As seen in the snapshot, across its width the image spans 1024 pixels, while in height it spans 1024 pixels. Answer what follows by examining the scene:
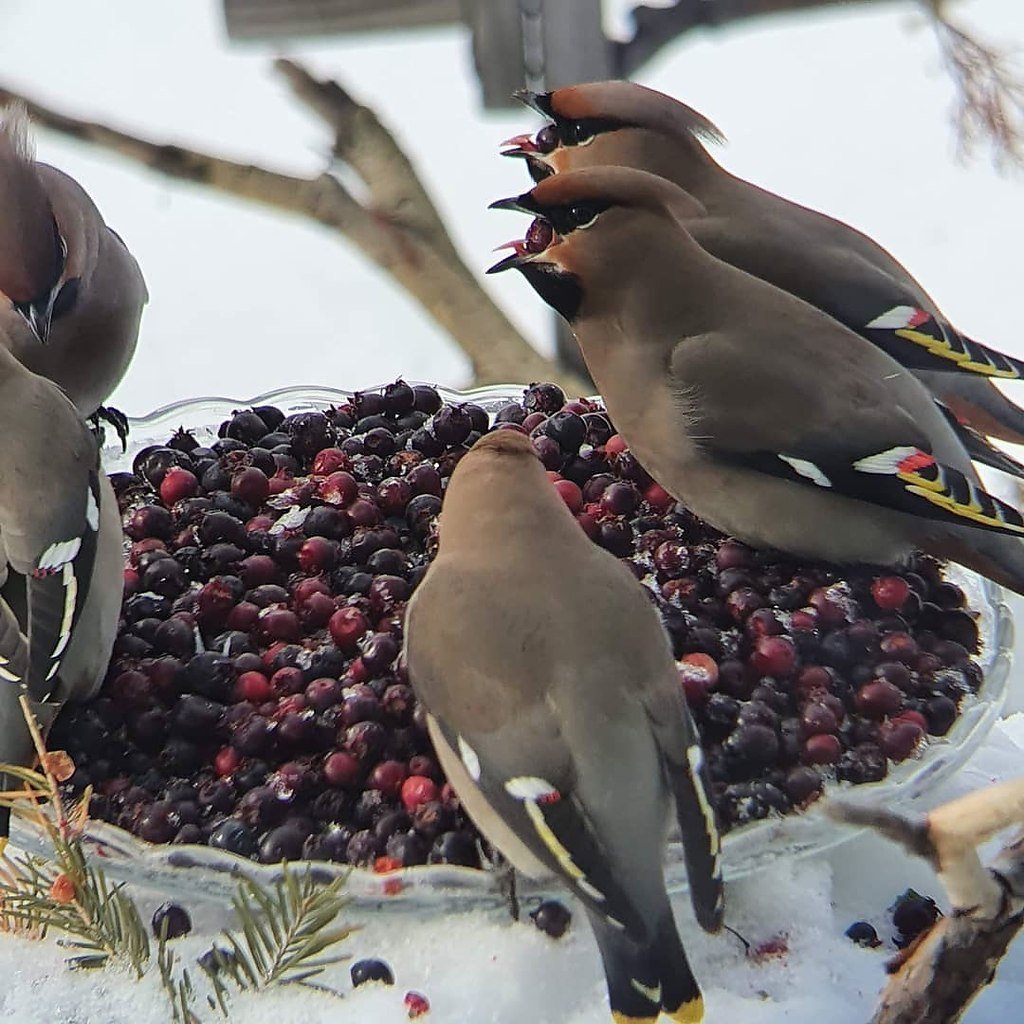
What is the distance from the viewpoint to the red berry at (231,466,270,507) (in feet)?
6.47

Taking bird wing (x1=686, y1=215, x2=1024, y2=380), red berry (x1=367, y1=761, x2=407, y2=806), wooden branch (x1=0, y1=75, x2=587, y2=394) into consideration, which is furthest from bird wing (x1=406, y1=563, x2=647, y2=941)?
wooden branch (x1=0, y1=75, x2=587, y2=394)

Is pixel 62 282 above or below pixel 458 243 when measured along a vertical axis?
above

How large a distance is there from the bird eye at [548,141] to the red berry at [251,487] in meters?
0.52

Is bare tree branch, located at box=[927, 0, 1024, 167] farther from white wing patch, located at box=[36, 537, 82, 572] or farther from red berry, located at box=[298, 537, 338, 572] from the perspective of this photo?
white wing patch, located at box=[36, 537, 82, 572]

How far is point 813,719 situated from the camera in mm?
1571

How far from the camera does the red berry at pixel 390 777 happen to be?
4.99 ft

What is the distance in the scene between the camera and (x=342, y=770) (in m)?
1.53

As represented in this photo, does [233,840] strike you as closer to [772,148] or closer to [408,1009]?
[408,1009]

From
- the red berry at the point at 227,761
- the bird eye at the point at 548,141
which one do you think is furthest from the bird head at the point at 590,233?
the red berry at the point at 227,761

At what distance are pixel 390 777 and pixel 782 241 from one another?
0.81 m

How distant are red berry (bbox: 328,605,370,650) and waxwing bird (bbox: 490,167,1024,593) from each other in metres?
0.37

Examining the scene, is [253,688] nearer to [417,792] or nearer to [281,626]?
[281,626]

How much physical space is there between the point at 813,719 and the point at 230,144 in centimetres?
284

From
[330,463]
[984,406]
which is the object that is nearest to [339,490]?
[330,463]
